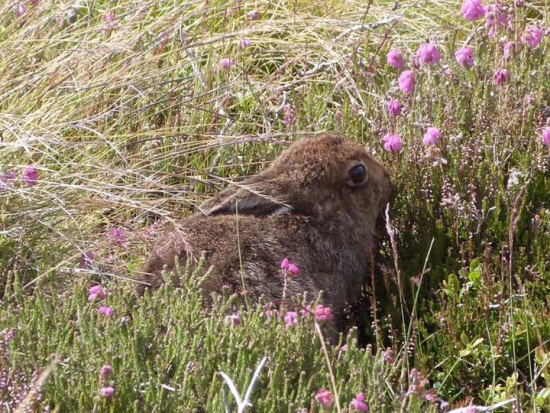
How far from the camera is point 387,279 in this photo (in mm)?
5203

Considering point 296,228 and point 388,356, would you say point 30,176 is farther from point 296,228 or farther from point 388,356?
point 388,356

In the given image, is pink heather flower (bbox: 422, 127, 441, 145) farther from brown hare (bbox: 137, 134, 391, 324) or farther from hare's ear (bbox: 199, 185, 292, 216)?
hare's ear (bbox: 199, 185, 292, 216)

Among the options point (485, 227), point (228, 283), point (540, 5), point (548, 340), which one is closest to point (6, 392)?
point (228, 283)

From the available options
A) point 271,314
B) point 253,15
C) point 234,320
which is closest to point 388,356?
point 271,314

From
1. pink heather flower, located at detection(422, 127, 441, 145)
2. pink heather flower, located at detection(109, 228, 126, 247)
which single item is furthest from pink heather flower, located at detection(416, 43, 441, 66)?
pink heather flower, located at detection(109, 228, 126, 247)

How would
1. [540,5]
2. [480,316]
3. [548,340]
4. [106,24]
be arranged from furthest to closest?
[540,5], [106,24], [480,316], [548,340]

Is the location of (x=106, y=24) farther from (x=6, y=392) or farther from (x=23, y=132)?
(x=6, y=392)

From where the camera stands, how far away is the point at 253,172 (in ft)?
21.9

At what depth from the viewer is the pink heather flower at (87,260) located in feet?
17.1

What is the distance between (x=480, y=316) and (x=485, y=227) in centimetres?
74

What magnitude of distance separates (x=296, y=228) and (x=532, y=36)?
1.79m

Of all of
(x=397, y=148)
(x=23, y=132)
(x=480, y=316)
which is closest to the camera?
(x=480, y=316)

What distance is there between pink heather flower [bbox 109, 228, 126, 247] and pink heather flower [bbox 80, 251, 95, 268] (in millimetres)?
197

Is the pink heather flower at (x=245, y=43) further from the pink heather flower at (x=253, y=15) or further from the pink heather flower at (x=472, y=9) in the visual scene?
the pink heather flower at (x=472, y=9)
